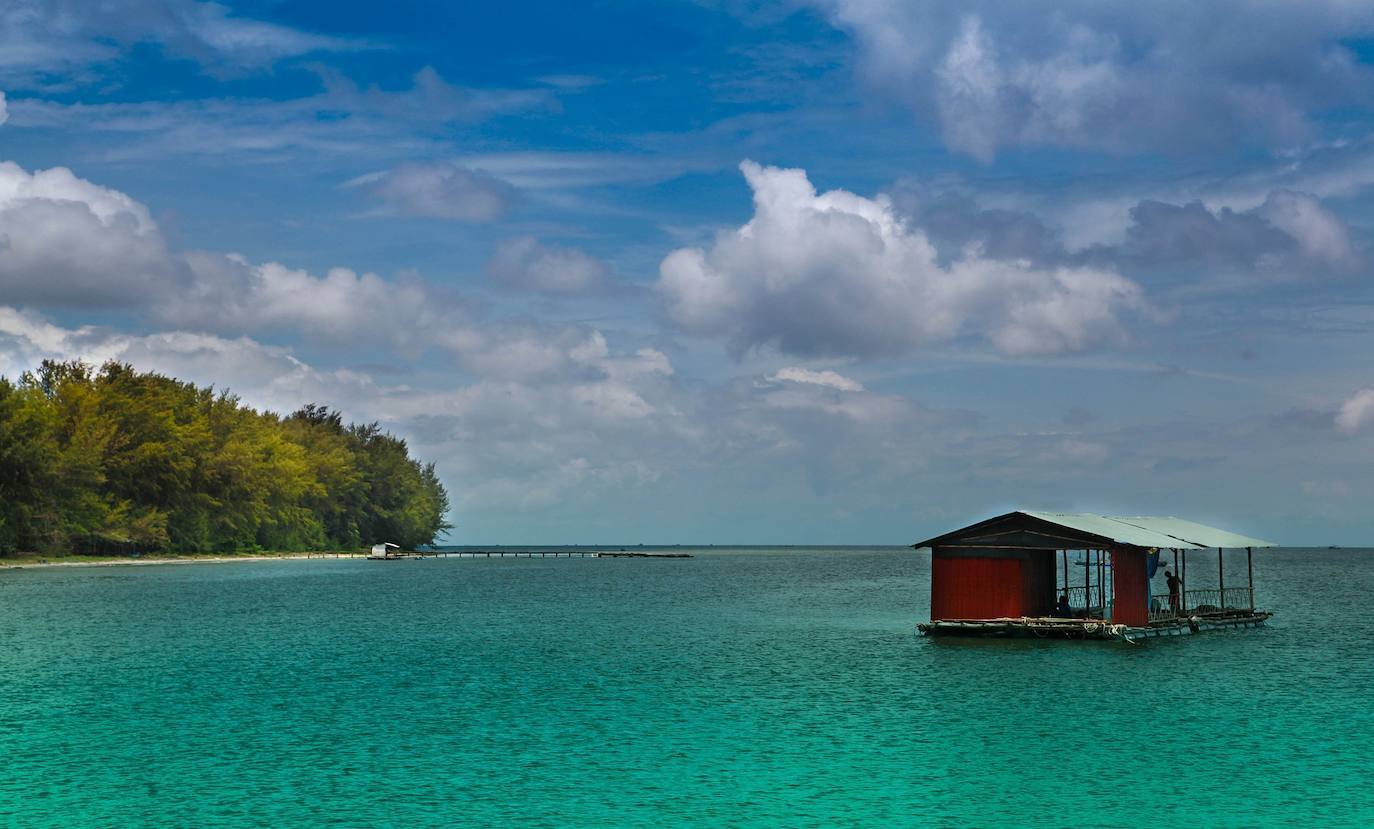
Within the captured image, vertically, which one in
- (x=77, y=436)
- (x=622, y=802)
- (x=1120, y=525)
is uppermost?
(x=77, y=436)

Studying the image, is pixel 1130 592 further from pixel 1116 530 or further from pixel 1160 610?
pixel 1160 610

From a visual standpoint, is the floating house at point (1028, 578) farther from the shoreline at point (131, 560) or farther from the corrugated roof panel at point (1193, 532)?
the shoreline at point (131, 560)

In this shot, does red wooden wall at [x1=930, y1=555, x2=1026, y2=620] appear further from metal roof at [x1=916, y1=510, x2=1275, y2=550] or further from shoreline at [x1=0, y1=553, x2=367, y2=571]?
shoreline at [x1=0, y1=553, x2=367, y2=571]

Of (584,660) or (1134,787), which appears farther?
(584,660)

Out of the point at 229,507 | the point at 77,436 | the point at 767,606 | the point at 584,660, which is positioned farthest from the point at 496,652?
the point at 229,507

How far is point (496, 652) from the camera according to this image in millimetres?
57344

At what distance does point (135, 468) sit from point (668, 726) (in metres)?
125

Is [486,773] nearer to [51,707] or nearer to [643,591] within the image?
[51,707]

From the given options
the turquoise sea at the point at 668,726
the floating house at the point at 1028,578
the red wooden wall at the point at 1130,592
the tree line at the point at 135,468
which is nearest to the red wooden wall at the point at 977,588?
the floating house at the point at 1028,578

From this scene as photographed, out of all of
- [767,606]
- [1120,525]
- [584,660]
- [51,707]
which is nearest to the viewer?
[51,707]

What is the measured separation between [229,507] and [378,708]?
5356 inches

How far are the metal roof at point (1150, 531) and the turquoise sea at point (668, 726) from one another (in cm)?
488

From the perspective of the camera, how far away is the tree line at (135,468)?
4956 inches

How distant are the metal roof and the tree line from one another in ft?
338
